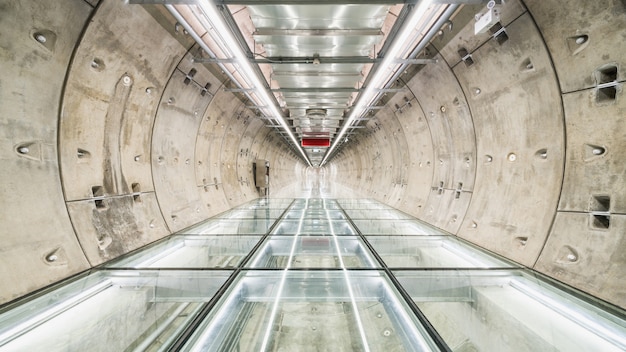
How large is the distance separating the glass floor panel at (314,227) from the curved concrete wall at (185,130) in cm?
246

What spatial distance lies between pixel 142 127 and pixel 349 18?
429 cm

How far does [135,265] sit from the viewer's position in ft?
13.1

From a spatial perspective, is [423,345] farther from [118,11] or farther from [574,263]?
[118,11]

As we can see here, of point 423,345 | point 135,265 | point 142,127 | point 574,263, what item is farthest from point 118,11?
point 574,263

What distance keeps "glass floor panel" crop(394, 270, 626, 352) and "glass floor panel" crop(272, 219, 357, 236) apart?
8.99 ft

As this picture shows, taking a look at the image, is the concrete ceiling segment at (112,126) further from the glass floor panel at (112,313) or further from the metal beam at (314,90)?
the metal beam at (314,90)

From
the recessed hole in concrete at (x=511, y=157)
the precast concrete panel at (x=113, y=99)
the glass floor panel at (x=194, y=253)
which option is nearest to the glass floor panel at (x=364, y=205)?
the glass floor panel at (x=194, y=253)

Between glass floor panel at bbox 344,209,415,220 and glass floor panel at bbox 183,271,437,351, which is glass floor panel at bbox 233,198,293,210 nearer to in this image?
glass floor panel at bbox 344,209,415,220

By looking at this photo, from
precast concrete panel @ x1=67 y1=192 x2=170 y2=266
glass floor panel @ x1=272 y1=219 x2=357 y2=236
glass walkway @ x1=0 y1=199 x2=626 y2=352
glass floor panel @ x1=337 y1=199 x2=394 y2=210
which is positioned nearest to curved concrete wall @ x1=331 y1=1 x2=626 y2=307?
glass walkway @ x1=0 y1=199 x2=626 y2=352

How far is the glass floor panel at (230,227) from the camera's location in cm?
608

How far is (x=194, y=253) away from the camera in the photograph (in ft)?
16.6

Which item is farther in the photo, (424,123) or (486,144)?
(424,123)

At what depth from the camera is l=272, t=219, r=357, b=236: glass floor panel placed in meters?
6.40

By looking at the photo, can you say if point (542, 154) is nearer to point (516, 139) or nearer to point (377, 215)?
point (516, 139)
